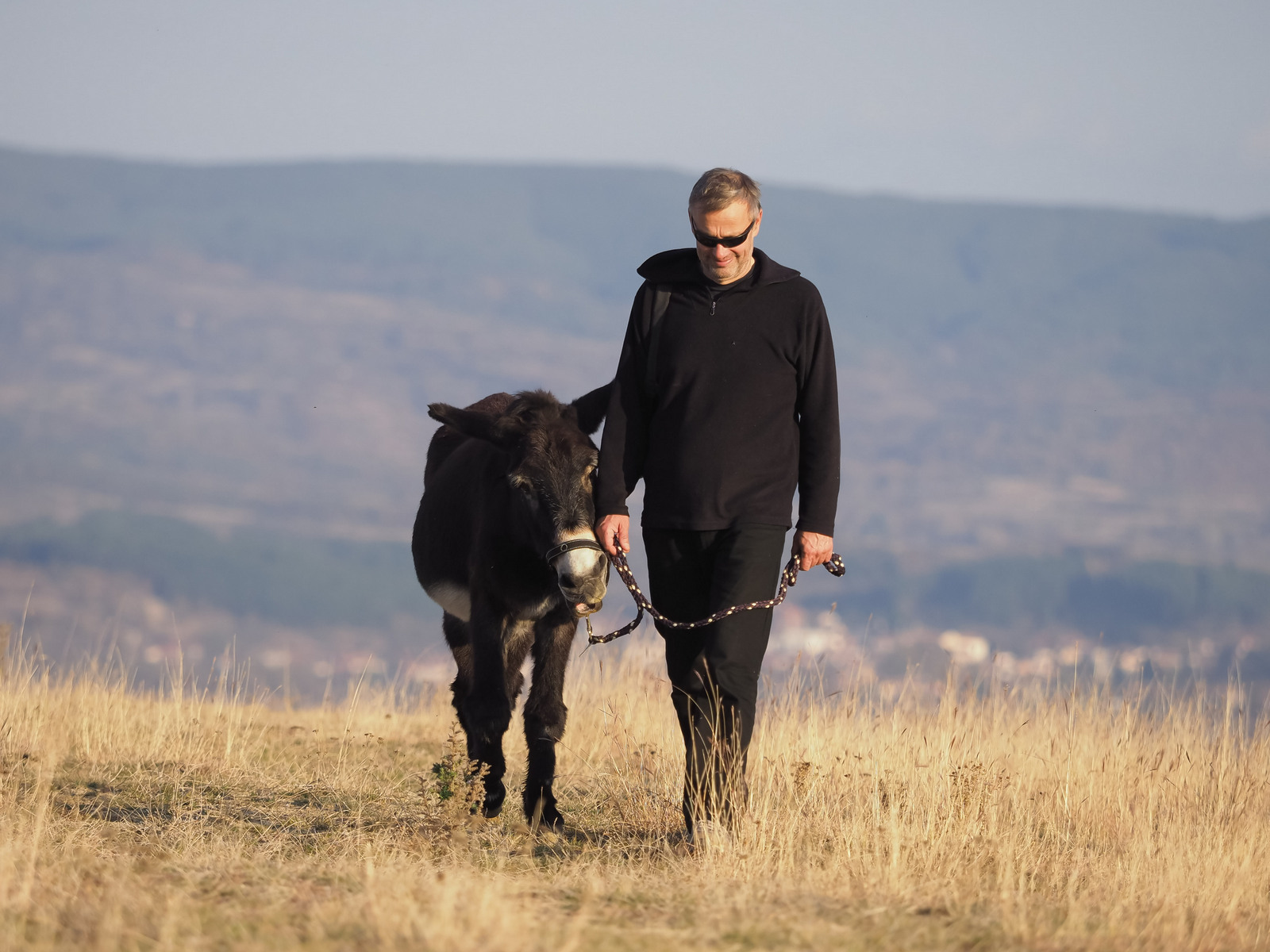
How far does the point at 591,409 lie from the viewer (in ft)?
20.9

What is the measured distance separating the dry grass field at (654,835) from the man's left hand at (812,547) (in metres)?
0.96

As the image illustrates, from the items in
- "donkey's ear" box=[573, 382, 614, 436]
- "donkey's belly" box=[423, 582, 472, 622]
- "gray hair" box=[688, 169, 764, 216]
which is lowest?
"donkey's belly" box=[423, 582, 472, 622]

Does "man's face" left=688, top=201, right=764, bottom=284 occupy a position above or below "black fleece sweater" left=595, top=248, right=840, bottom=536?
above

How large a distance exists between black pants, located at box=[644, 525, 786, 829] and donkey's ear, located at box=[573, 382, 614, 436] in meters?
0.87

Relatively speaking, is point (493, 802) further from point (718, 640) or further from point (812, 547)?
point (812, 547)

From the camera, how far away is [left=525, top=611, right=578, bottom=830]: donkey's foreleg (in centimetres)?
635

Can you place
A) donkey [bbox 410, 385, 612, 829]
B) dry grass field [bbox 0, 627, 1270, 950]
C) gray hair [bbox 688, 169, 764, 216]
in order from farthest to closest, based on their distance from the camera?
donkey [bbox 410, 385, 612, 829] → gray hair [bbox 688, 169, 764, 216] → dry grass field [bbox 0, 627, 1270, 950]

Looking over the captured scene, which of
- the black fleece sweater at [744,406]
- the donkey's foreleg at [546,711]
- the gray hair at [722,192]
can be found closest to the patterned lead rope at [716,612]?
the black fleece sweater at [744,406]

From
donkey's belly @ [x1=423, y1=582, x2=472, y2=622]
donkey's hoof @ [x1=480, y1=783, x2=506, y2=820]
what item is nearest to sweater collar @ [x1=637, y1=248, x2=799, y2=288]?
donkey's belly @ [x1=423, y1=582, x2=472, y2=622]

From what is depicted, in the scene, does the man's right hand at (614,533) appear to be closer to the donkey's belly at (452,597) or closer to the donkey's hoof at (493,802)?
Answer: the donkey's hoof at (493,802)

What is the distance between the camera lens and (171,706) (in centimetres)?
944

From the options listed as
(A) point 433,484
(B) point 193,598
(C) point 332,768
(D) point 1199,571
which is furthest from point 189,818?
(D) point 1199,571

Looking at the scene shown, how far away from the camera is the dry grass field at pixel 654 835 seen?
4.31 m

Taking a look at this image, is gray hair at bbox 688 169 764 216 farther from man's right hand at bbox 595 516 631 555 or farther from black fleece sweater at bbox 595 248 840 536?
man's right hand at bbox 595 516 631 555
